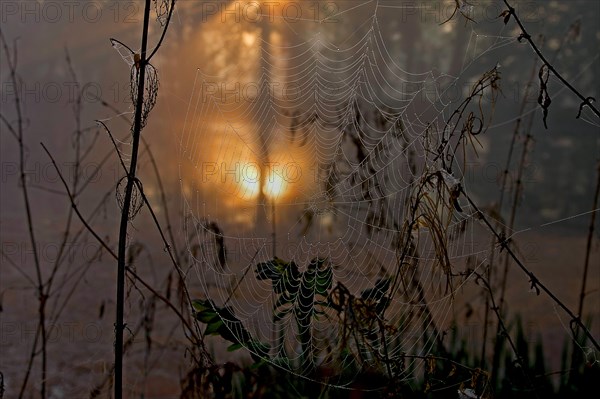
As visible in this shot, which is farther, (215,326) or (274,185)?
(274,185)

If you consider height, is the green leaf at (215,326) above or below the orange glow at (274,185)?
below

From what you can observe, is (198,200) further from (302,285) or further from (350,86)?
(350,86)

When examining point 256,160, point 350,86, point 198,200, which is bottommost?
point 198,200

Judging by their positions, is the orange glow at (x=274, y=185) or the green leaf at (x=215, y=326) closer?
the green leaf at (x=215, y=326)

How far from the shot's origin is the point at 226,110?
218cm

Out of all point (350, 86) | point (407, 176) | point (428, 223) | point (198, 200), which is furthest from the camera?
point (350, 86)

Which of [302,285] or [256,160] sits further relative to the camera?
[256,160]

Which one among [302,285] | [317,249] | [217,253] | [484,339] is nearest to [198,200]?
[217,253]

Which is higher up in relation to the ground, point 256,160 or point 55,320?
point 256,160

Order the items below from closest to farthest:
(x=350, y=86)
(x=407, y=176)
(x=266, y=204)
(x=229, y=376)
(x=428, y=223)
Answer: (x=428, y=223), (x=229, y=376), (x=407, y=176), (x=266, y=204), (x=350, y=86)

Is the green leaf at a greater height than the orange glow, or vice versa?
the orange glow

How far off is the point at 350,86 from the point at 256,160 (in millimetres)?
398

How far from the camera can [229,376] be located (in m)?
1.43

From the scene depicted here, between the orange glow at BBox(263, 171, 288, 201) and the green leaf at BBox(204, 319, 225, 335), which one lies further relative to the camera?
the orange glow at BBox(263, 171, 288, 201)
